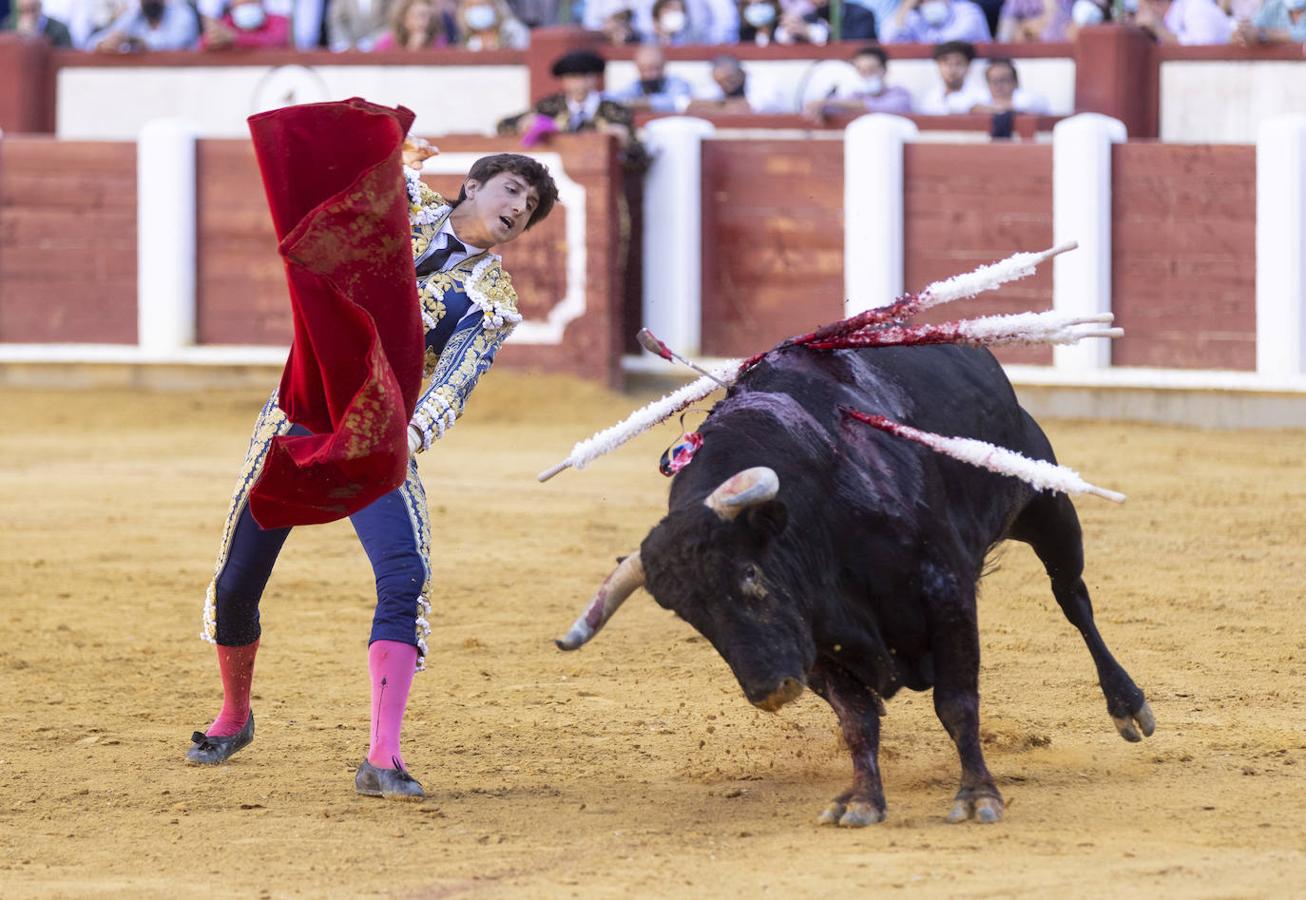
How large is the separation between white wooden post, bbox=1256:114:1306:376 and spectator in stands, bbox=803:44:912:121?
169cm

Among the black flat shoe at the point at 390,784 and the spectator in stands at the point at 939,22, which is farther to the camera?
the spectator in stands at the point at 939,22

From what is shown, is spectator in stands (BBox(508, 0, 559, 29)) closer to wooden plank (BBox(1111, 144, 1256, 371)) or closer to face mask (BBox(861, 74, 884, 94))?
face mask (BBox(861, 74, 884, 94))

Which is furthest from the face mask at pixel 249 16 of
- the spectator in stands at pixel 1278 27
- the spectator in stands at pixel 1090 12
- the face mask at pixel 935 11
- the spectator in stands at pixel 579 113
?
the spectator in stands at pixel 1278 27

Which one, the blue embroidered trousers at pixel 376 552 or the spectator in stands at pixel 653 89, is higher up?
Answer: the spectator in stands at pixel 653 89

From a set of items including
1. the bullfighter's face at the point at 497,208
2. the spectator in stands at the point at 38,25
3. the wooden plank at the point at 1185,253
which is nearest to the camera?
the bullfighter's face at the point at 497,208

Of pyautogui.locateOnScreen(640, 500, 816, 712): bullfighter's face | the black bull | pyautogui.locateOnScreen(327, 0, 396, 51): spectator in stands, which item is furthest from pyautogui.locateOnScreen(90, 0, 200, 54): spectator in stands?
pyautogui.locateOnScreen(640, 500, 816, 712): bullfighter's face

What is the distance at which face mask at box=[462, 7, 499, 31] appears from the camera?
34.8 feet

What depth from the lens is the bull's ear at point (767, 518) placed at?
2.91m

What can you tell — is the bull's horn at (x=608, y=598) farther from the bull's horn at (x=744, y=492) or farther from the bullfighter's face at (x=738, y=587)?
the bull's horn at (x=744, y=492)

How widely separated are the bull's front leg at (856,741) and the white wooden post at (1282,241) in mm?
5623

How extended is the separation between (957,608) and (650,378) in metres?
6.49

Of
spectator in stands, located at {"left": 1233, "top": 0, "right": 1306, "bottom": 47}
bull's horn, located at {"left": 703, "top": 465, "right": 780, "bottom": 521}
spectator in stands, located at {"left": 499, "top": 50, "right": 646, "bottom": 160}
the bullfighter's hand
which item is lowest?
bull's horn, located at {"left": 703, "top": 465, "right": 780, "bottom": 521}

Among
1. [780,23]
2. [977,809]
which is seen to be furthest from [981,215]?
[977,809]

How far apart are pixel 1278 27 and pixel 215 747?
6.93 meters
